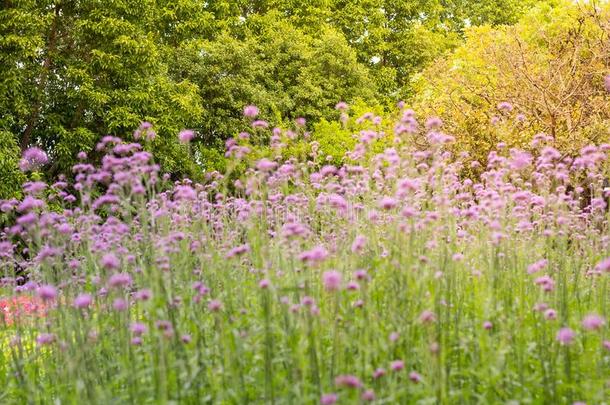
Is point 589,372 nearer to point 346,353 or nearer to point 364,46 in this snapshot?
point 346,353

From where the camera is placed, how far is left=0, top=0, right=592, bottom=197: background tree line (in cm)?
1550

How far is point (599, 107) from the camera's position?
41.6 ft

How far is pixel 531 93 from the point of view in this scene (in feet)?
40.6

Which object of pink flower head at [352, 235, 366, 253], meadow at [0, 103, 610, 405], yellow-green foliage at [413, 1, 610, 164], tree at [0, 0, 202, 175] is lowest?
meadow at [0, 103, 610, 405]

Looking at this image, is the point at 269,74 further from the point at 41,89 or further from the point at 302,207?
the point at 302,207

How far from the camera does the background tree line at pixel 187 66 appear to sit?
15500 millimetres

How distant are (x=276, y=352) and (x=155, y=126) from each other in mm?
13006

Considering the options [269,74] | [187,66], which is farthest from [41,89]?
[269,74]

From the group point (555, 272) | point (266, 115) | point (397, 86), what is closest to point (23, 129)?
point (266, 115)

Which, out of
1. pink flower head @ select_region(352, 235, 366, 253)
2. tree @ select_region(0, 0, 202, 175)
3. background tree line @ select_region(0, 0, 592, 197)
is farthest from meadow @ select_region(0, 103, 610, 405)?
tree @ select_region(0, 0, 202, 175)

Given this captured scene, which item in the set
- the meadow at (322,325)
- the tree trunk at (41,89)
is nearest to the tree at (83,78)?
the tree trunk at (41,89)

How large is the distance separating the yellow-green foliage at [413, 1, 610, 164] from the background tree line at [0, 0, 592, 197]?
12.8ft

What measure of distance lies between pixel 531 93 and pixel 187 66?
35.1ft

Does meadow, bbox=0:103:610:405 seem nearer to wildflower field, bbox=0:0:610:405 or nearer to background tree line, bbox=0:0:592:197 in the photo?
wildflower field, bbox=0:0:610:405
